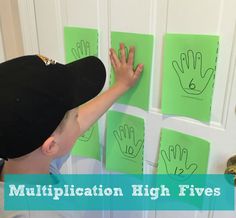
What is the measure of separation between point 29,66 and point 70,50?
1.11 ft

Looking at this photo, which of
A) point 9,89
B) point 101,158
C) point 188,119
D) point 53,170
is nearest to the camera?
point 9,89

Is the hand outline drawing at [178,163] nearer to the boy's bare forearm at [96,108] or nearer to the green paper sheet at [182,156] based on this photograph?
the green paper sheet at [182,156]

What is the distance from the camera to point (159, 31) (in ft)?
2.42

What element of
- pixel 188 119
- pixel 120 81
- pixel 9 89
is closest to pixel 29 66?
pixel 9 89

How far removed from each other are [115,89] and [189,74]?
23 cm

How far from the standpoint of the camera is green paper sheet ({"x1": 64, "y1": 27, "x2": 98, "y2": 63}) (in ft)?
2.93

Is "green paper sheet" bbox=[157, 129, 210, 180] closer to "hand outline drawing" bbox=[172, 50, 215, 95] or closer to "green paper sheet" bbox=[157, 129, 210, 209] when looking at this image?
"green paper sheet" bbox=[157, 129, 210, 209]

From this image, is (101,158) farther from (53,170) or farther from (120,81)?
(120,81)

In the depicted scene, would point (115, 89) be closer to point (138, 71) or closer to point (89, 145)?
point (138, 71)

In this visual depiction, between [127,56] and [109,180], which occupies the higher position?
[127,56]

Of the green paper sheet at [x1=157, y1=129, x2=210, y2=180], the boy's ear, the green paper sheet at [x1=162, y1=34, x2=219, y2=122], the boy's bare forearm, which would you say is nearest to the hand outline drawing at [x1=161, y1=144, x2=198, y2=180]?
the green paper sheet at [x1=157, y1=129, x2=210, y2=180]

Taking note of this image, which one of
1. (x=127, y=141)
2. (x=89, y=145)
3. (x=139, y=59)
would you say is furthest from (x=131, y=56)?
(x=89, y=145)

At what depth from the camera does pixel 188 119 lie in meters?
0.77

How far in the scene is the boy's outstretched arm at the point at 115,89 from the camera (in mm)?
812
